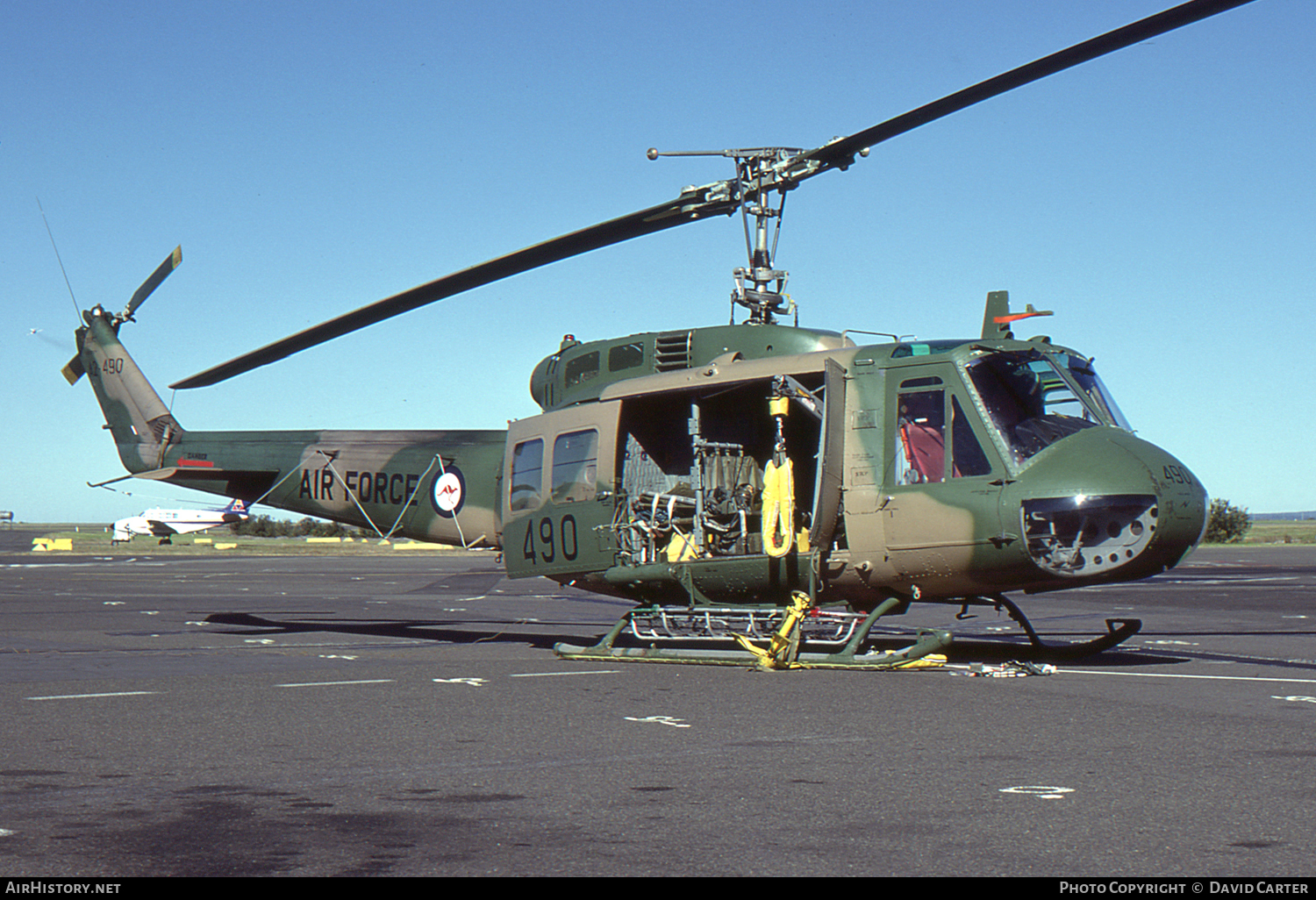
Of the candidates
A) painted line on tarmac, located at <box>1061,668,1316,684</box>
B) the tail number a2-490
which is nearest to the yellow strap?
the tail number a2-490

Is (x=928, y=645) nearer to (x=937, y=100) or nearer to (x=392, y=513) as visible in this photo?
(x=937, y=100)

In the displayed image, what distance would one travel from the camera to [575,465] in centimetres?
1349

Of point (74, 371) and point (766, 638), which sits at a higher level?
point (74, 371)

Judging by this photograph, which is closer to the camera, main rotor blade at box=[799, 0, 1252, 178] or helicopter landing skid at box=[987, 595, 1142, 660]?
main rotor blade at box=[799, 0, 1252, 178]

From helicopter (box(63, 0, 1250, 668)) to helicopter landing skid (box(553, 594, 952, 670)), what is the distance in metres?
0.03

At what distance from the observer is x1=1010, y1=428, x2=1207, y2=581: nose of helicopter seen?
991 cm

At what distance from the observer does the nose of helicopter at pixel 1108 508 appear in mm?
9914

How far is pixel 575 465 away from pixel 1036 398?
207 inches

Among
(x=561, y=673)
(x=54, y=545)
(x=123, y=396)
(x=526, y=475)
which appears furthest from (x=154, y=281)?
(x=54, y=545)

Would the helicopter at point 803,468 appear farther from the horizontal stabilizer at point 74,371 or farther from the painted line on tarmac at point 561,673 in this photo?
the horizontal stabilizer at point 74,371

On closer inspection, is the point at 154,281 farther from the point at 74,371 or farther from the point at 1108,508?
the point at 1108,508

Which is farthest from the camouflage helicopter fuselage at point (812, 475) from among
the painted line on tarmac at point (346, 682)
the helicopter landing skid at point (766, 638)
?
the painted line on tarmac at point (346, 682)

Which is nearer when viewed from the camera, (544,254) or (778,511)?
(778,511)

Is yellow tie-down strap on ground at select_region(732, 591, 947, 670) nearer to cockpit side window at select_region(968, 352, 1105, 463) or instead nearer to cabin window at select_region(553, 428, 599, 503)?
cockpit side window at select_region(968, 352, 1105, 463)
